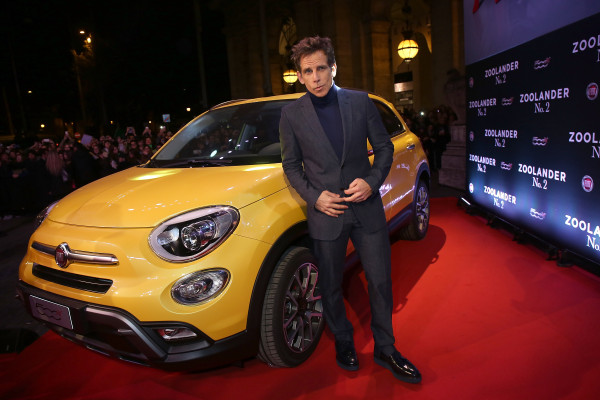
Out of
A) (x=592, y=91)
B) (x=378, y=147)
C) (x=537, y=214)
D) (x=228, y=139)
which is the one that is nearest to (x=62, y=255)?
(x=228, y=139)

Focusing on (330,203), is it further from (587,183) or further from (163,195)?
(587,183)

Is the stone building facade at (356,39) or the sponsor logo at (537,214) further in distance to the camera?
the stone building facade at (356,39)

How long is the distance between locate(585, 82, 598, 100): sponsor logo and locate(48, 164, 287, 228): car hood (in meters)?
2.67

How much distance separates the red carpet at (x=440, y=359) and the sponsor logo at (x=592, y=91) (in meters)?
1.62

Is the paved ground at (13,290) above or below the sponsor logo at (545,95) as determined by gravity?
below

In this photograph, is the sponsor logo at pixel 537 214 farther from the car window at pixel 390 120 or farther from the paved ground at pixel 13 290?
the paved ground at pixel 13 290

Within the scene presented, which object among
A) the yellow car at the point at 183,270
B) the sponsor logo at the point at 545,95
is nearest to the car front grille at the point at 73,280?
the yellow car at the point at 183,270

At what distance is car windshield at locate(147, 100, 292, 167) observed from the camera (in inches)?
127

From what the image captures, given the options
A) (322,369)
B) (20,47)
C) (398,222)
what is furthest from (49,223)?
(20,47)

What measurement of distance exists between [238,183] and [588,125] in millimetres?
3024

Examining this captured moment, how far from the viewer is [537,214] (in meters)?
4.46

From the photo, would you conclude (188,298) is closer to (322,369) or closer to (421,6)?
(322,369)

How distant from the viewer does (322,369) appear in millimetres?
2766

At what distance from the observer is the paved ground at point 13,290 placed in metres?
3.50
